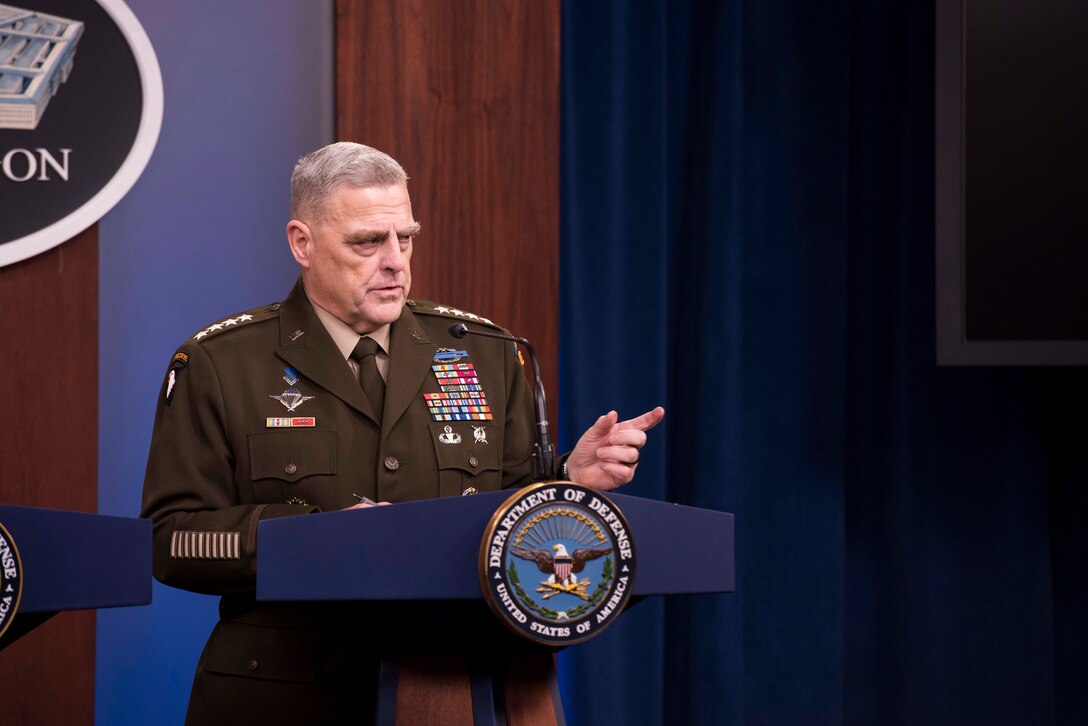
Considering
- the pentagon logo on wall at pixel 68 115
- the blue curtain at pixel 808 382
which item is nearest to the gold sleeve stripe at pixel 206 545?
the pentagon logo on wall at pixel 68 115

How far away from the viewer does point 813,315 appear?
3.29 meters

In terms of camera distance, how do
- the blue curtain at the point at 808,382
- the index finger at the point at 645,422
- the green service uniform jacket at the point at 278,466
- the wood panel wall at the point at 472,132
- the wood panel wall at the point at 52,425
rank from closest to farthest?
the index finger at the point at 645,422, the green service uniform jacket at the point at 278,466, the wood panel wall at the point at 52,425, the wood panel wall at the point at 472,132, the blue curtain at the point at 808,382

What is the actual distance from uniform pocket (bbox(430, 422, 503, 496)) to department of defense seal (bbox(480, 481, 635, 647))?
0.62 meters

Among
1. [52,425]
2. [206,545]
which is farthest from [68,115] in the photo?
[206,545]

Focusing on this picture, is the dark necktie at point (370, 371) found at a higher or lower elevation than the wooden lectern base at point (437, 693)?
higher

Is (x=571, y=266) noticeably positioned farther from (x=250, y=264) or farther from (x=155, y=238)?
(x=155, y=238)

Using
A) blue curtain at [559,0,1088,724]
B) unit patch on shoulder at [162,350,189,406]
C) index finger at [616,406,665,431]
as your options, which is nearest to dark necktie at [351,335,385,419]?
unit patch on shoulder at [162,350,189,406]

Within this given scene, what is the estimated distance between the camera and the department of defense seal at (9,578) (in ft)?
4.17

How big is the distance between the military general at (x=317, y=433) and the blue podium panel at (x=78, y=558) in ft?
0.72

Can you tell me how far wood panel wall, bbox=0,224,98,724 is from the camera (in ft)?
8.43

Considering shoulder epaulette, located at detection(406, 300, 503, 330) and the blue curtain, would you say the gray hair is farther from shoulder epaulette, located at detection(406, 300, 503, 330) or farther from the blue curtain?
the blue curtain

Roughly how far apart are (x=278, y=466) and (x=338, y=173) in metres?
0.46

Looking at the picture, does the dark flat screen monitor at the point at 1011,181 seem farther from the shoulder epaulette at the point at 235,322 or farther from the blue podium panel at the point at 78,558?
the blue podium panel at the point at 78,558

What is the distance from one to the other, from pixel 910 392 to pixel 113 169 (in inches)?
80.6
